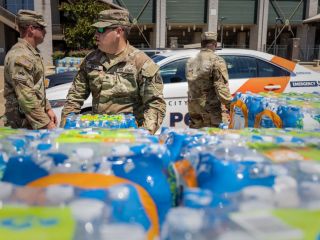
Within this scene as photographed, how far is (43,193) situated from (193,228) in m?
0.39

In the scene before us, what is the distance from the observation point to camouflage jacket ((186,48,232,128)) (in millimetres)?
4293

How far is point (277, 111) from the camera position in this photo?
2.05 m

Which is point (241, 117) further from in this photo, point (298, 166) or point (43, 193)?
point (43, 193)

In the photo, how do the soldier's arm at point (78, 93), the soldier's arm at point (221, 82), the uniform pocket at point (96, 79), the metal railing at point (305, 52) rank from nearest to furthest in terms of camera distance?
1. the uniform pocket at point (96, 79)
2. the soldier's arm at point (78, 93)
3. the soldier's arm at point (221, 82)
4. the metal railing at point (305, 52)

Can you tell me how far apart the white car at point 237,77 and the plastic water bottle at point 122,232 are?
4139mm

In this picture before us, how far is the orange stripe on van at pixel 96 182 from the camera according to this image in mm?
980

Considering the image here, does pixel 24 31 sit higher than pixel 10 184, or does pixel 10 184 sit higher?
pixel 24 31

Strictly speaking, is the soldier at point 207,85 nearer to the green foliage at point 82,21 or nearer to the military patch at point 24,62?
the military patch at point 24,62

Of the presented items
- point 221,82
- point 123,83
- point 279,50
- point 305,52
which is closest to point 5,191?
point 123,83

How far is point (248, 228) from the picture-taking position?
2.77 feet

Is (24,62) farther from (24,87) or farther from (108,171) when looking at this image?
(108,171)

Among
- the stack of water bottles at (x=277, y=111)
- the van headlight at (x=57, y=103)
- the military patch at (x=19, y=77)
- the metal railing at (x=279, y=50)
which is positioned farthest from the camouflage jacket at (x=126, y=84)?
the metal railing at (x=279, y=50)

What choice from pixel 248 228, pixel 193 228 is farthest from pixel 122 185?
pixel 248 228

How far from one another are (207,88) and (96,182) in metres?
3.63
